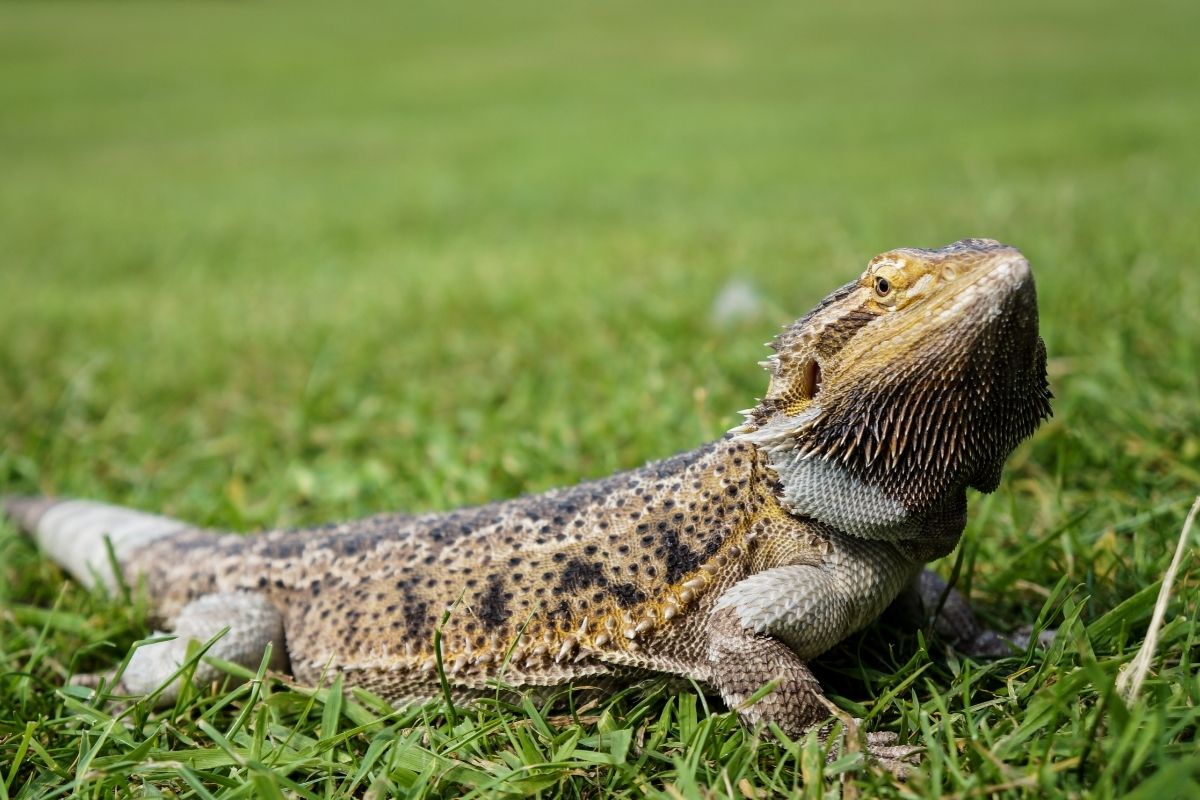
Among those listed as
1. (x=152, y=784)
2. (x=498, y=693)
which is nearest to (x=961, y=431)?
(x=498, y=693)

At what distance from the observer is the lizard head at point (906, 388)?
2.04 m

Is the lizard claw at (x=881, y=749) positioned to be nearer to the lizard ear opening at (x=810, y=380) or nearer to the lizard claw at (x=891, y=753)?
the lizard claw at (x=891, y=753)

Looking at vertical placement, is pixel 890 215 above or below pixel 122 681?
above

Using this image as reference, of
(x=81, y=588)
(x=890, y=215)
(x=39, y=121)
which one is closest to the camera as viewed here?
(x=81, y=588)

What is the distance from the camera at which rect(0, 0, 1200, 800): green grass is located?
219 cm

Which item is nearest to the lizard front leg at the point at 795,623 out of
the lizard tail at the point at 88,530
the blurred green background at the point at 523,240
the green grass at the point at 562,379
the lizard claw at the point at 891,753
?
the lizard claw at the point at 891,753

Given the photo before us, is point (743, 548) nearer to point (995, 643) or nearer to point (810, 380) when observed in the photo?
point (810, 380)

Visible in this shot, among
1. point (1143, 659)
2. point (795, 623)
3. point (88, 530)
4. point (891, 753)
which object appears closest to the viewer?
point (1143, 659)

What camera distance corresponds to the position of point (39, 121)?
2150 cm

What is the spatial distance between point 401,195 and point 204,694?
11789mm

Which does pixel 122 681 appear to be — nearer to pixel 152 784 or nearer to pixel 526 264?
pixel 152 784

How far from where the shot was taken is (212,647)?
2711 millimetres

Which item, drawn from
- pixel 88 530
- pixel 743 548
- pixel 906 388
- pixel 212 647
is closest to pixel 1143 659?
pixel 906 388

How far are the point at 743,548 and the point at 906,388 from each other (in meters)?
0.58
